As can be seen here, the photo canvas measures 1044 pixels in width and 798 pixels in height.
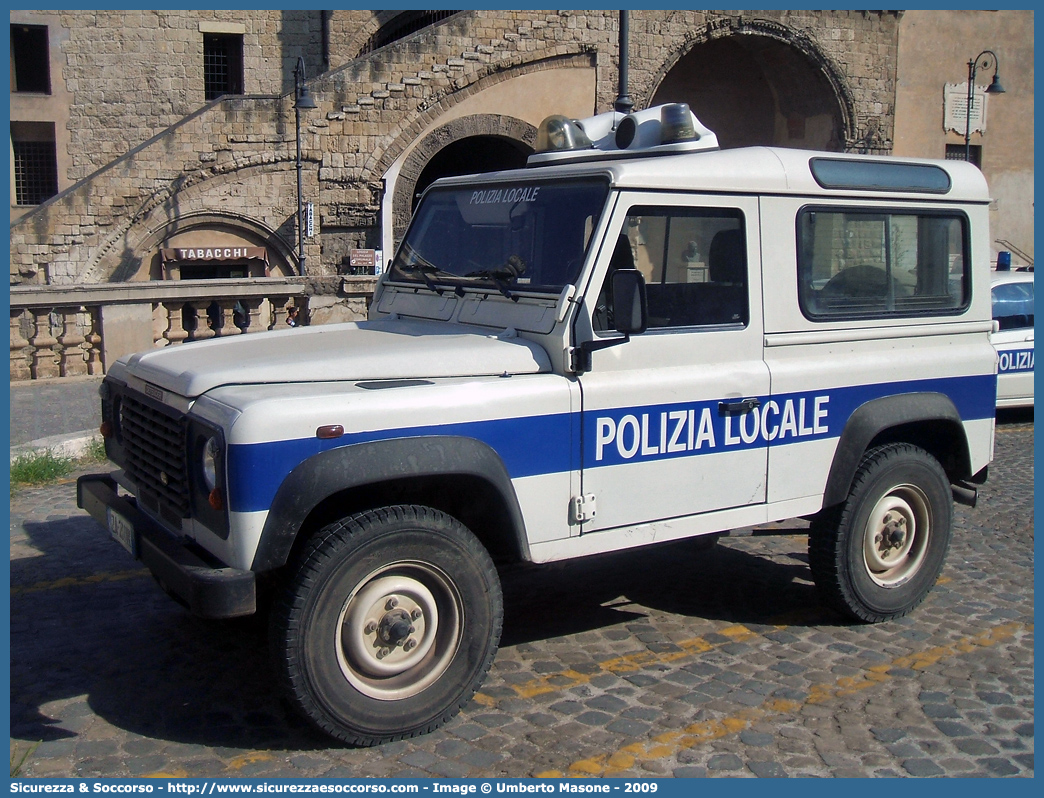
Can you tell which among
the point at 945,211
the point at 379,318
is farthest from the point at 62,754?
the point at 945,211

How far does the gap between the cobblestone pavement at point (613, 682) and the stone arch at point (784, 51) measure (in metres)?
20.4

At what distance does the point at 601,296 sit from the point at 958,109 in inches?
1067

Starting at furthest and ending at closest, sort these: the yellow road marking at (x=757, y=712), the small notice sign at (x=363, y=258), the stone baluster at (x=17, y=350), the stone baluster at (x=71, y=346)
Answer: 1. the small notice sign at (x=363, y=258)
2. the stone baluster at (x=71, y=346)
3. the stone baluster at (x=17, y=350)
4. the yellow road marking at (x=757, y=712)

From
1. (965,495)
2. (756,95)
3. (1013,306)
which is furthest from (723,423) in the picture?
(756,95)

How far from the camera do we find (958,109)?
27844 millimetres

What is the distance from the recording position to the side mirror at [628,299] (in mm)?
4203

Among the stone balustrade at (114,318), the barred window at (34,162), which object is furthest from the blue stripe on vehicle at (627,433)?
the barred window at (34,162)

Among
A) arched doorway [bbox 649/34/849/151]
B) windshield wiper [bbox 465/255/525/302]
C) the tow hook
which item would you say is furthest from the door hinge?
arched doorway [bbox 649/34/849/151]

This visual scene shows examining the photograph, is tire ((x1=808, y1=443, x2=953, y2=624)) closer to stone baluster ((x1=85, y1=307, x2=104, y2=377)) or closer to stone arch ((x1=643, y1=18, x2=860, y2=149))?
stone baluster ((x1=85, y1=307, x2=104, y2=377))

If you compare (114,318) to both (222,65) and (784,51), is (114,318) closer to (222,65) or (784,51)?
(222,65)

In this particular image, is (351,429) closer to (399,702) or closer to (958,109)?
(399,702)

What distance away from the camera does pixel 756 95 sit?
27.7 m

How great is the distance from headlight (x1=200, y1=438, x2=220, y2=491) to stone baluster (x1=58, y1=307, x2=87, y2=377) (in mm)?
8517

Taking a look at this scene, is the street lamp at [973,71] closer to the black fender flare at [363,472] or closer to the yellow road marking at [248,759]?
the black fender flare at [363,472]
